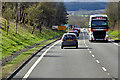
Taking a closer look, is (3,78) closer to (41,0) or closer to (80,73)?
(80,73)

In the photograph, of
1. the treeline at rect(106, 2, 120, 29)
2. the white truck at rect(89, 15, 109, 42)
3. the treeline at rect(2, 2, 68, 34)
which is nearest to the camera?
the treeline at rect(2, 2, 68, 34)

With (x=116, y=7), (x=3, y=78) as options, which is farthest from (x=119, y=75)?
(x=116, y=7)

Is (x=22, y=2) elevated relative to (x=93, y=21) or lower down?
elevated

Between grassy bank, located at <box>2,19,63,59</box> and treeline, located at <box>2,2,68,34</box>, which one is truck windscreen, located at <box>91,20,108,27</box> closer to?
grassy bank, located at <box>2,19,63,59</box>

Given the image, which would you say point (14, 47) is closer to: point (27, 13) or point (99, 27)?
point (99, 27)

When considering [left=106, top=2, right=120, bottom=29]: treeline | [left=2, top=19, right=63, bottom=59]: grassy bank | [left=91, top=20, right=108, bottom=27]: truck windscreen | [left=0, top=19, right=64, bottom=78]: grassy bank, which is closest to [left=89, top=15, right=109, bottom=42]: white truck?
[left=91, top=20, right=108, bottom=27]: truck windscreen

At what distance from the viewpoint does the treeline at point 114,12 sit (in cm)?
9428

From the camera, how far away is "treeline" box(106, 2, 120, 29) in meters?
94.3

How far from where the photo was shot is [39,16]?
6119 centimetres

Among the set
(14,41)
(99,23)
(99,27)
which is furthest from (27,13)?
(14,41)

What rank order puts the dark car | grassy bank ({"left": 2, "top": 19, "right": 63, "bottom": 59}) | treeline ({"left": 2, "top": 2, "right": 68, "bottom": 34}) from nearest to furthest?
grassy bank ({"left": 2, "top": 19, "right": 63, "bottom": 59}) < the dark car < treeline ({"left": 2, "top": 2, "right": 68, "bottom": 34})

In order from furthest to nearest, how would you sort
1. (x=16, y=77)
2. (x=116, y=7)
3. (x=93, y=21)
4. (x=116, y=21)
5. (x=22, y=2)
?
1. (x=116, y=21)
2. (x=116, y=7)
3. (x=22, y=2)
4. (x=93, y=21)
5. (x=16, y=77)

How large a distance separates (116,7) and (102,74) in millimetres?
81751

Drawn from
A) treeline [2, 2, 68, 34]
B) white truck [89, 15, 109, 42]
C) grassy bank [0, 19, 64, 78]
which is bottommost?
grassy bank [0, 19, 64, 78]
